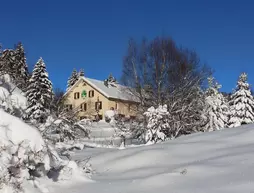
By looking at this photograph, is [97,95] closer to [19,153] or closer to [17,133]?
[17,133]

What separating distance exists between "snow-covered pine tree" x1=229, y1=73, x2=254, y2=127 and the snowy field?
95.3 feet

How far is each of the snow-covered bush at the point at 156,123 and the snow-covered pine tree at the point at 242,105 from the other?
17722 millimetres

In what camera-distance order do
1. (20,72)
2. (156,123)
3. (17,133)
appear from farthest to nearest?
(156,123) → (20,72) → (17,133)

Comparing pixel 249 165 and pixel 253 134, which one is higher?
pixel 253 134

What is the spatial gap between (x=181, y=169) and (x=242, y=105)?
31672 mm

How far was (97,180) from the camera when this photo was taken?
497 centimetres

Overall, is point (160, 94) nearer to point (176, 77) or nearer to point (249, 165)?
point (176, 77)

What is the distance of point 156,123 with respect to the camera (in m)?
18.7

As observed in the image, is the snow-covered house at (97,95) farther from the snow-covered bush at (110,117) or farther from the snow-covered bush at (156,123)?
the snow-covered bush at (156,123)

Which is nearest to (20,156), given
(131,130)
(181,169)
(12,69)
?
(181,169)

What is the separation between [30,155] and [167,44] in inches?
1016

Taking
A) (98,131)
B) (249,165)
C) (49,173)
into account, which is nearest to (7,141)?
(49,173)

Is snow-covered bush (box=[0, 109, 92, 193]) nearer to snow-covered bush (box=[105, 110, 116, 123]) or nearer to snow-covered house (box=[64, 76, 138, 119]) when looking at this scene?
snow-covered bush (box=[105, 110, 116, 123])

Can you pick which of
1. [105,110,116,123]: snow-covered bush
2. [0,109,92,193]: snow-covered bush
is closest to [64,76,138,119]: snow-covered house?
[105,110,116,123]: snow-covered bush
